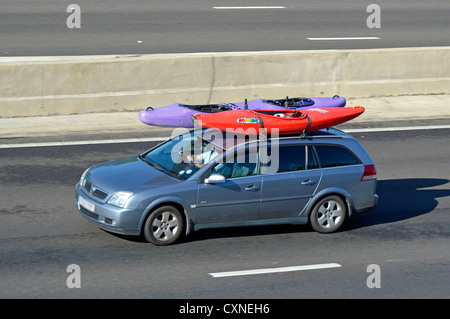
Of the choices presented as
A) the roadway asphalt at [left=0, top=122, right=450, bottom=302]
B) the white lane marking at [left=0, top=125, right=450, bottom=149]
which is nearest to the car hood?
the roadway asphalt at [left=0, top=122, right=450, bottom=302]

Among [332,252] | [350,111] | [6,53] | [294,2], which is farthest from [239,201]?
[294,2]

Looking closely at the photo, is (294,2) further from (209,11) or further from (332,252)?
(332,252)

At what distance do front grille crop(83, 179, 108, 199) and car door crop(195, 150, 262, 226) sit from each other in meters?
1.26

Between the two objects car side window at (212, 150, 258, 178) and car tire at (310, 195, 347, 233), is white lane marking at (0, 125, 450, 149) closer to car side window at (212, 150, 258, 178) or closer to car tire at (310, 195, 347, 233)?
car side window at (212, 150, 258, 178)

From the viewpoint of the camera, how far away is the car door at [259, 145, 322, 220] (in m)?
10.8

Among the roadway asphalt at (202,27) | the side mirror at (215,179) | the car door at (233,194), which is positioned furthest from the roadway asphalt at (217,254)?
the roadway asphalt at (202,27)

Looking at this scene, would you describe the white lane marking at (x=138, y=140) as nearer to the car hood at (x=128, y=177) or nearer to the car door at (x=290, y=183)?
the car hood at (x=128, y=177)

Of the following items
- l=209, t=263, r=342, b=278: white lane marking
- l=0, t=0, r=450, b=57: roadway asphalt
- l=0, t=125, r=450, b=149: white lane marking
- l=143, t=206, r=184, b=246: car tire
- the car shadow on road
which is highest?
l=0, t=0, r=450, b=57: roadway asphalt

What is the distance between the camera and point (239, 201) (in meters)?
10.6

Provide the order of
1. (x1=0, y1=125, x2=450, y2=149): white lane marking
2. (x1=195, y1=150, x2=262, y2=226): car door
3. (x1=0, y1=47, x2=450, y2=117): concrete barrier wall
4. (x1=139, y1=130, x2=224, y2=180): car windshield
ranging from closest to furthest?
(x1=195, y1=150, x2=262, y2=226): car door
(x1=139, y1=130, x2=224, y2=180): car windshield
(x1=0, y1=125, x2=450, y2=149): white lane marking
(x1=0, y1=47, x2=450, y2=117): concrete barrier wall

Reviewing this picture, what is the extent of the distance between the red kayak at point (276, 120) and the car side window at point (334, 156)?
1.04 feet

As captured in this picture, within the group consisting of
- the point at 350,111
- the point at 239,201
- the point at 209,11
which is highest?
the point at 209,11

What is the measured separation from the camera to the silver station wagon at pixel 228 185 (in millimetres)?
10219

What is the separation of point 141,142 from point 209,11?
10697 mm
